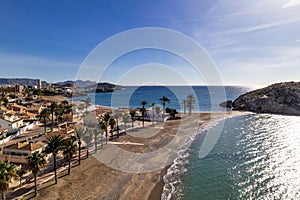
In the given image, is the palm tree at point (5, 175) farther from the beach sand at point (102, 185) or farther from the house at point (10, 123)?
the house at point (10, 123)

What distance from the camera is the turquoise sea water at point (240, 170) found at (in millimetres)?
27922

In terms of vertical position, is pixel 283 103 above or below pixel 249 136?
above

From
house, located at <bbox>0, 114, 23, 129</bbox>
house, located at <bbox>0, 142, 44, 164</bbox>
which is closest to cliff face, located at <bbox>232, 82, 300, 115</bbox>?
house, located at <bbox>0, 142, 44, 164</bbox>

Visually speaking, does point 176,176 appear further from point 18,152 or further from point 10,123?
point 10,123

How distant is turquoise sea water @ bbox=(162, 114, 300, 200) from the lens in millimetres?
27922

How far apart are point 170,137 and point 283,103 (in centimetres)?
7759

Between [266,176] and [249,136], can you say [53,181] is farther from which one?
[249,136]

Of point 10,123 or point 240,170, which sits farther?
point 10,123

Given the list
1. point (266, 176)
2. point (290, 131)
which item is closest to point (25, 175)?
point (266, 176)

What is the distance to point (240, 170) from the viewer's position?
35.1m

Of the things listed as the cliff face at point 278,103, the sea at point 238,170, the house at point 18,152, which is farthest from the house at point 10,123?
the cliff face at point 278,103

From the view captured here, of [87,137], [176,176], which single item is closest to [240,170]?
[176,176]

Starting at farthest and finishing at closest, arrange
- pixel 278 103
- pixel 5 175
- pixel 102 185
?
pixel 278 103
pixel 102 185
pixel 5 175

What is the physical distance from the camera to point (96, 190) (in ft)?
90.5
